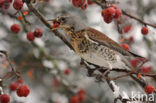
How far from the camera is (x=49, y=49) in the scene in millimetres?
4453

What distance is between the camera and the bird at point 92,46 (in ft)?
9.07

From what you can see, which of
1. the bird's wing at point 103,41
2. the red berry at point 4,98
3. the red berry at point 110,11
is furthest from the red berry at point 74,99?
the red berry at point 110,11

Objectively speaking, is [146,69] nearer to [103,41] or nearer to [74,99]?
[74,99]

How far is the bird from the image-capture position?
277 centimetres

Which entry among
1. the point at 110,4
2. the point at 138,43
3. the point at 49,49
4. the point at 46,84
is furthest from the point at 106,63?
the point at 46,84

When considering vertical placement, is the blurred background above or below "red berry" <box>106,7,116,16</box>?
below

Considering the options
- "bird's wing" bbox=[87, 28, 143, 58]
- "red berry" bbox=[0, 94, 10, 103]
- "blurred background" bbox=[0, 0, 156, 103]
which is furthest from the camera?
"blurred background" bbox=[0, 0, 156, 103]

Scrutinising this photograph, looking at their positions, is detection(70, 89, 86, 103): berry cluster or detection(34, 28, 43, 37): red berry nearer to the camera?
detection(34, 28, 43, 37): red berry

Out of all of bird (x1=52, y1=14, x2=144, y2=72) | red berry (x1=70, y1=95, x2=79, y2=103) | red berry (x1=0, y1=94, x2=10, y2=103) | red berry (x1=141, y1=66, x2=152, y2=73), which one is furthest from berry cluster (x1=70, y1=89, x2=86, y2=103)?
red berry (x1=0, y1=94, x2=10, y2=103)

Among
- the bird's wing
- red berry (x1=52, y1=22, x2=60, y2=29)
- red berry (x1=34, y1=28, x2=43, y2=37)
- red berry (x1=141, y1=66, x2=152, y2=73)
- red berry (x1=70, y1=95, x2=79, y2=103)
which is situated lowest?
red berry (x1=70, y1=95, x2=79, y2=103)

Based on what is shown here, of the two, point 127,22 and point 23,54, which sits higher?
point 127,22

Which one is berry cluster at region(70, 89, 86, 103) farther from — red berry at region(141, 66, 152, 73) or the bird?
the bird

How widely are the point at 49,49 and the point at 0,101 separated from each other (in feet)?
7.20

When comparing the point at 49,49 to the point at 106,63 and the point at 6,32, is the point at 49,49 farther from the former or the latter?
the point at 106,63
